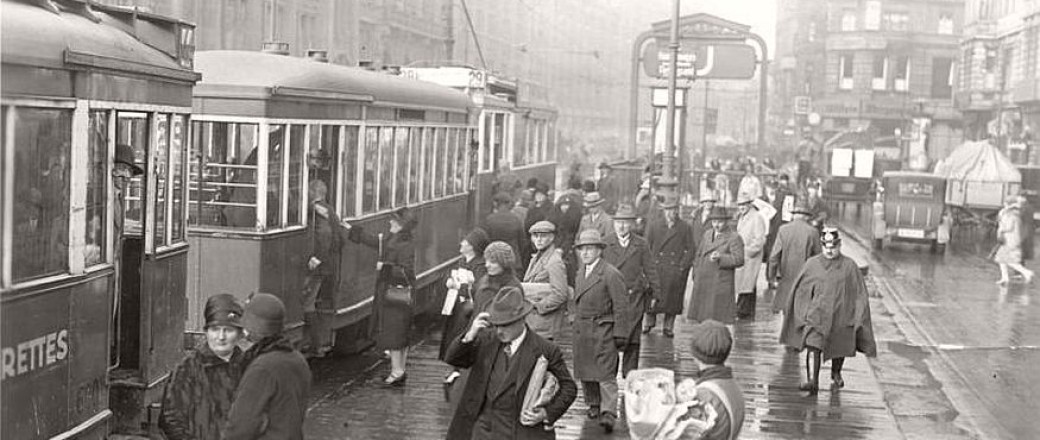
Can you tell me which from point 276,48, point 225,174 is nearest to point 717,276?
point 276,48

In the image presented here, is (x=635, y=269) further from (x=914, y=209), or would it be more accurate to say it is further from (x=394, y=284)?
(x=914, y=209)

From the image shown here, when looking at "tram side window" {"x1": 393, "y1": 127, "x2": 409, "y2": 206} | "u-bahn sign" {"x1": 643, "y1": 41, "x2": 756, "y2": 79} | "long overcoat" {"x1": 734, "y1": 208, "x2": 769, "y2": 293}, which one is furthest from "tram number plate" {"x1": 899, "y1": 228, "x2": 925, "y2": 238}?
"tram side window" {"x1": 393, "y1": 127, "x2": 409, "y2": 206}

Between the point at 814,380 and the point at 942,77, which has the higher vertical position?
the point at 942,77

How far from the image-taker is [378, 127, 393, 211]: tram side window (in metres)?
13.8

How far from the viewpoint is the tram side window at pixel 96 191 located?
288 inches

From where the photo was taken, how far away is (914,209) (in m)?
28.5

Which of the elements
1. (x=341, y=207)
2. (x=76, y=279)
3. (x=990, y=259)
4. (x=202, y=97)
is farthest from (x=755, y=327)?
(x=990, y=259)

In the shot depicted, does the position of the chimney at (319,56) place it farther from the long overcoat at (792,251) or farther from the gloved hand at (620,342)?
the long overcoat at (792,251)

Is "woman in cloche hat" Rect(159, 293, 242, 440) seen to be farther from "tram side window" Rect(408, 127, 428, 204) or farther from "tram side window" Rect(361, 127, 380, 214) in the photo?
"tram side window" Rect(408, 127, 428, 204)

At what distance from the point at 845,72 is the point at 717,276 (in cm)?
6498

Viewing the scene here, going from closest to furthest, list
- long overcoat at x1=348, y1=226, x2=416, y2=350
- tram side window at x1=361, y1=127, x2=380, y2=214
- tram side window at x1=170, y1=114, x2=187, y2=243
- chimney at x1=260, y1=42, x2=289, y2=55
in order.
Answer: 1. tram side window at x1=170, y1=114, x2=187, y2=243
2. long overcoat at x1=348, y1=226, x2=416, y2=350
3. chimney at x1=260, y1=42, x2=289, y2=55
4. tram side window at x1=361, y1=127, x2=380, y2=214

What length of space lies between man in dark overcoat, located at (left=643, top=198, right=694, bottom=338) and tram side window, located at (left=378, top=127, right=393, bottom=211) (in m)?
2.87

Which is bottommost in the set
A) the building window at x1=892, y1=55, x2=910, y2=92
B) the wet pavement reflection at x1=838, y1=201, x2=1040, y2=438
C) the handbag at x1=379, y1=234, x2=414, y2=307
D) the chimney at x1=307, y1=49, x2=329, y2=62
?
the wet pavement reflection at x1=838, y1=201, x2=1040, y2=438

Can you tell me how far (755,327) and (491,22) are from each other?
32964 mm
